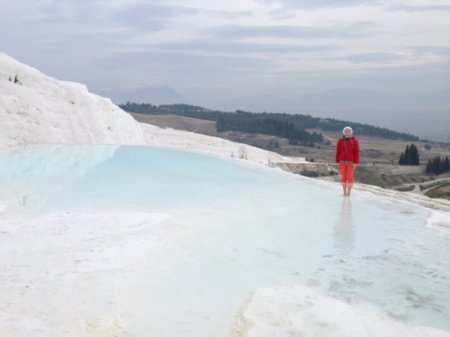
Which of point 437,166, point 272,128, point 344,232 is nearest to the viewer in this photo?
point 344,232

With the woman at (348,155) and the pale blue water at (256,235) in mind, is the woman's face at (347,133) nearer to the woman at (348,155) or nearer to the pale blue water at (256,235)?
the woman at (348,155)

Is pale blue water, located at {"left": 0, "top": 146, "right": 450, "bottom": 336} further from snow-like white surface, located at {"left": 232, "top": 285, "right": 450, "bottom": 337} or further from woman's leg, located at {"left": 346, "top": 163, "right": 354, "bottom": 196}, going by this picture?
woman's leg, located at {"left": 346, "top": 163, "right": 354, "bottom": 196}

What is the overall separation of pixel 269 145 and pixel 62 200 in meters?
132

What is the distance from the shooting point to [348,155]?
13.3 metres

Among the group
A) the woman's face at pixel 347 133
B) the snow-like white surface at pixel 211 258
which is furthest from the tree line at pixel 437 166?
the woman's face at pixel 347 133

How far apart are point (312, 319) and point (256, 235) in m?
3.35

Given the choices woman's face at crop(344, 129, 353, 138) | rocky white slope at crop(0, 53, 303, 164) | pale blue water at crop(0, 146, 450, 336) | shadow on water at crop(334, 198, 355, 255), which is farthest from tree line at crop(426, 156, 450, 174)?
shadow on water at crop(334, 198, 355, 255)

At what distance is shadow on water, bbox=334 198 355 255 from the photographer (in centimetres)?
806

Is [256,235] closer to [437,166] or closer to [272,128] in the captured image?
[437,166]

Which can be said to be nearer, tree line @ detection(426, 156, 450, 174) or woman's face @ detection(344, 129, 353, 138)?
woman's face @ detection(344, 129, 353, 138)

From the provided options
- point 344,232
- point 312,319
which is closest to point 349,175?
point 344,232

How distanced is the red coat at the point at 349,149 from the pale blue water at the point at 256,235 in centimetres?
89

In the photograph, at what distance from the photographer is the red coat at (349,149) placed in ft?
43.3

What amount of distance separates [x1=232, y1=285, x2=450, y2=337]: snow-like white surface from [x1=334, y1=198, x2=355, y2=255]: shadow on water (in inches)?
81.3
